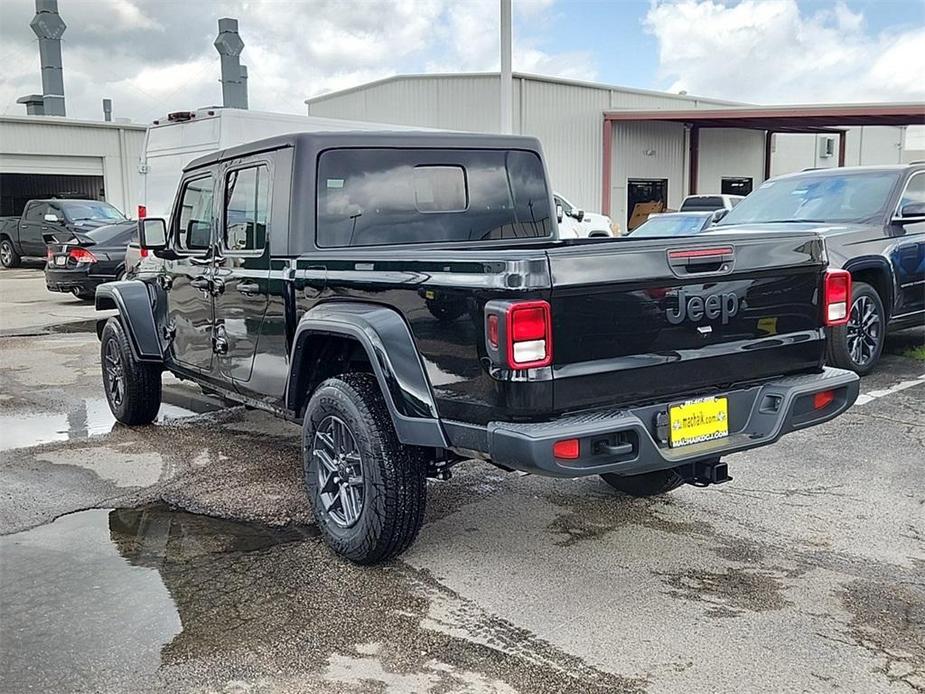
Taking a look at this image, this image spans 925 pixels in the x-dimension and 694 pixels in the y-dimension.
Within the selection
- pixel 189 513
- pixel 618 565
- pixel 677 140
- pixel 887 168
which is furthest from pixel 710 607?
pixel 677 140

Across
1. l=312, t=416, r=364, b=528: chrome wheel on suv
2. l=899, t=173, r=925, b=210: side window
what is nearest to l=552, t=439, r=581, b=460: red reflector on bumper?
l=312, t=416, r=364, b=528: chrome wheel on suv

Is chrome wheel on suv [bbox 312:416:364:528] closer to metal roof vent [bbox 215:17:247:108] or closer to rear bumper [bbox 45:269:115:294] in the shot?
rear bumper [bbox 45:269:115:294]

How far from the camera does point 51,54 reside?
34.3 m

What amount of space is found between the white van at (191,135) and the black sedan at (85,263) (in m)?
1.78

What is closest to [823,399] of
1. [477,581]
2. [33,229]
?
[477,581]

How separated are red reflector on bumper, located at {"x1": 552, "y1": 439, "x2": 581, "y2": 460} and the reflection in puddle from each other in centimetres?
455

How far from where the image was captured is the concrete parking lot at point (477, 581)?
320cm

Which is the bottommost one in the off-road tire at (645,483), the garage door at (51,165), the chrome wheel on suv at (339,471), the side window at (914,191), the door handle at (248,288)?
the off-road tire at (645,483)

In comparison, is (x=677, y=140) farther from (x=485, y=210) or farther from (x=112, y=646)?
(x=112, y=646)

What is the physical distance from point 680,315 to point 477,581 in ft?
4.72

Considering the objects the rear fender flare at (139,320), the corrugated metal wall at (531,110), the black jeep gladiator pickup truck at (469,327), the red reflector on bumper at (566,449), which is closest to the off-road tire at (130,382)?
the rear fender flare at (139,320)

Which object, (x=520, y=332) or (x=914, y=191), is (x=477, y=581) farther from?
(x=914, y=191)

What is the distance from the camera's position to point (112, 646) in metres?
3.38

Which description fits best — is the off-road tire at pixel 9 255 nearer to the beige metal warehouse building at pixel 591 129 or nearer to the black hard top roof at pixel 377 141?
the beige metal warehouse building at pixel 591 129
